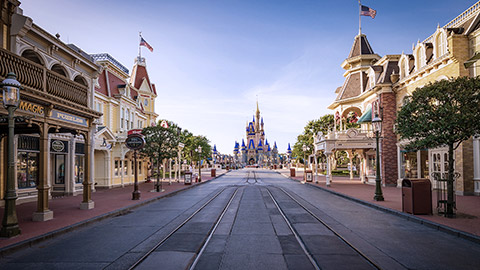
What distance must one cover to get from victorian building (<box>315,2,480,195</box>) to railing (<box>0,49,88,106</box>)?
13164 millimetres

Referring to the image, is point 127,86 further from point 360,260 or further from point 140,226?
point 360,260

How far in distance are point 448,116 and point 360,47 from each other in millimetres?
22626

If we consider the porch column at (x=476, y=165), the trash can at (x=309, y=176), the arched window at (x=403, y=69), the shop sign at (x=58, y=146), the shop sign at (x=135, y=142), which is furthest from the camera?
the trash can at (x=309, y=176)

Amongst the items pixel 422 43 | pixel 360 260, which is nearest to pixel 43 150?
pixel 360 260

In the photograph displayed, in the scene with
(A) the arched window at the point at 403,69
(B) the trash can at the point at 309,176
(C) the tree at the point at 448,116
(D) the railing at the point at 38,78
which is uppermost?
(A) the arched window at the point at 403,69

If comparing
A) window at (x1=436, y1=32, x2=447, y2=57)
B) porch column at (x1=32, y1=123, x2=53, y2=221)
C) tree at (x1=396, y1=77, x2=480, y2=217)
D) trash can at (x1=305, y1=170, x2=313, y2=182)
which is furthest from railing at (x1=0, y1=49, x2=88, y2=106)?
trash can at (x1=305, y1=170, x2=313, y2=182)

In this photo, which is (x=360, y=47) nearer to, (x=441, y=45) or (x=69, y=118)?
(x=441, y=45)

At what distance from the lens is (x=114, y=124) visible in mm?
25891

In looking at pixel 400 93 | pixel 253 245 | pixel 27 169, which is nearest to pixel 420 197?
pixel 253 245

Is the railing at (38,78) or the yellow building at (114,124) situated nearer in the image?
the railing at (38,78)

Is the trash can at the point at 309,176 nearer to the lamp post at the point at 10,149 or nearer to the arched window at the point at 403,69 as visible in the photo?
the arched window at the point at 403,69

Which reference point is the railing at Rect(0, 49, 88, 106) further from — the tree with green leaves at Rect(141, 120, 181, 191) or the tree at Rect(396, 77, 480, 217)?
the tree at Rect(396, 77, 480, 217)

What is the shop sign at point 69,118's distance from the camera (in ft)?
35.8

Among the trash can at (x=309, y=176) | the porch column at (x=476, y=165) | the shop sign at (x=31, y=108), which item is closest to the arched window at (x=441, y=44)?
the porch column at (x=476, y=165)
